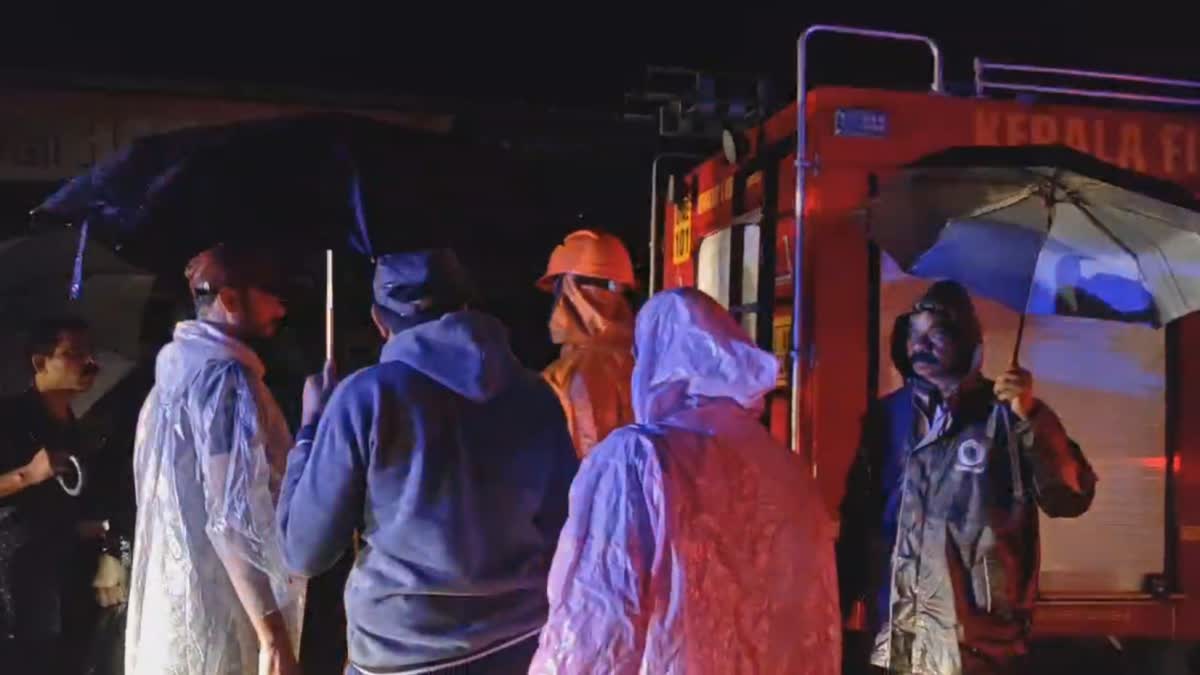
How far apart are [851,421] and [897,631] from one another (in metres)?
0.67

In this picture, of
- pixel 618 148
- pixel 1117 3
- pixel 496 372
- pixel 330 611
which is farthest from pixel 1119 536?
pixel 1117 3

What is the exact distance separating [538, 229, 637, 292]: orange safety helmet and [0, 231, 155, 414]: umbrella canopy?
64.4 inches

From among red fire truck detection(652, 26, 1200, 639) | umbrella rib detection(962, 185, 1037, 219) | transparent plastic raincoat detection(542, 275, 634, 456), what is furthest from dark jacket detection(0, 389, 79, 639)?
umbrella rib detection(962, 185, 1037, 219)

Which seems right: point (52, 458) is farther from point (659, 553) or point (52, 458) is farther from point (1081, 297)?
point (1081, 297)

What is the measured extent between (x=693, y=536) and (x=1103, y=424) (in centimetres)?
199

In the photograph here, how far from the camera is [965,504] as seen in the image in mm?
3400

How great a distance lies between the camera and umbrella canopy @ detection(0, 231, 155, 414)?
13.2 feet

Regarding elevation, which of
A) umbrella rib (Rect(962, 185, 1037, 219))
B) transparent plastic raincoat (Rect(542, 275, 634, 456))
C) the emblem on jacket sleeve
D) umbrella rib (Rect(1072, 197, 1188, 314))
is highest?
umbrella rib (Rect(962, 185, 1037, 219))

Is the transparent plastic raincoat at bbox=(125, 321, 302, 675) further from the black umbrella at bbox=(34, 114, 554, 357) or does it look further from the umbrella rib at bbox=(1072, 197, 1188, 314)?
the umbrella rib at bbox=(1072, 197, 1188, 314)

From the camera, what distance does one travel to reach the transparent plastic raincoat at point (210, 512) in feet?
10.3

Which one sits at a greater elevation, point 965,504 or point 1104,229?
point 1104,229

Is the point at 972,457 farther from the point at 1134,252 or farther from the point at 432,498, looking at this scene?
the point at 432,498

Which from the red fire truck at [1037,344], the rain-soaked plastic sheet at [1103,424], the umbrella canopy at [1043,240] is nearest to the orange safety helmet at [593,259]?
the red fire truck at [1037,344]

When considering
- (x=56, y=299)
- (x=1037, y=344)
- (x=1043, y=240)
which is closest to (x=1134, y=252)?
(x=1043, y=240)
